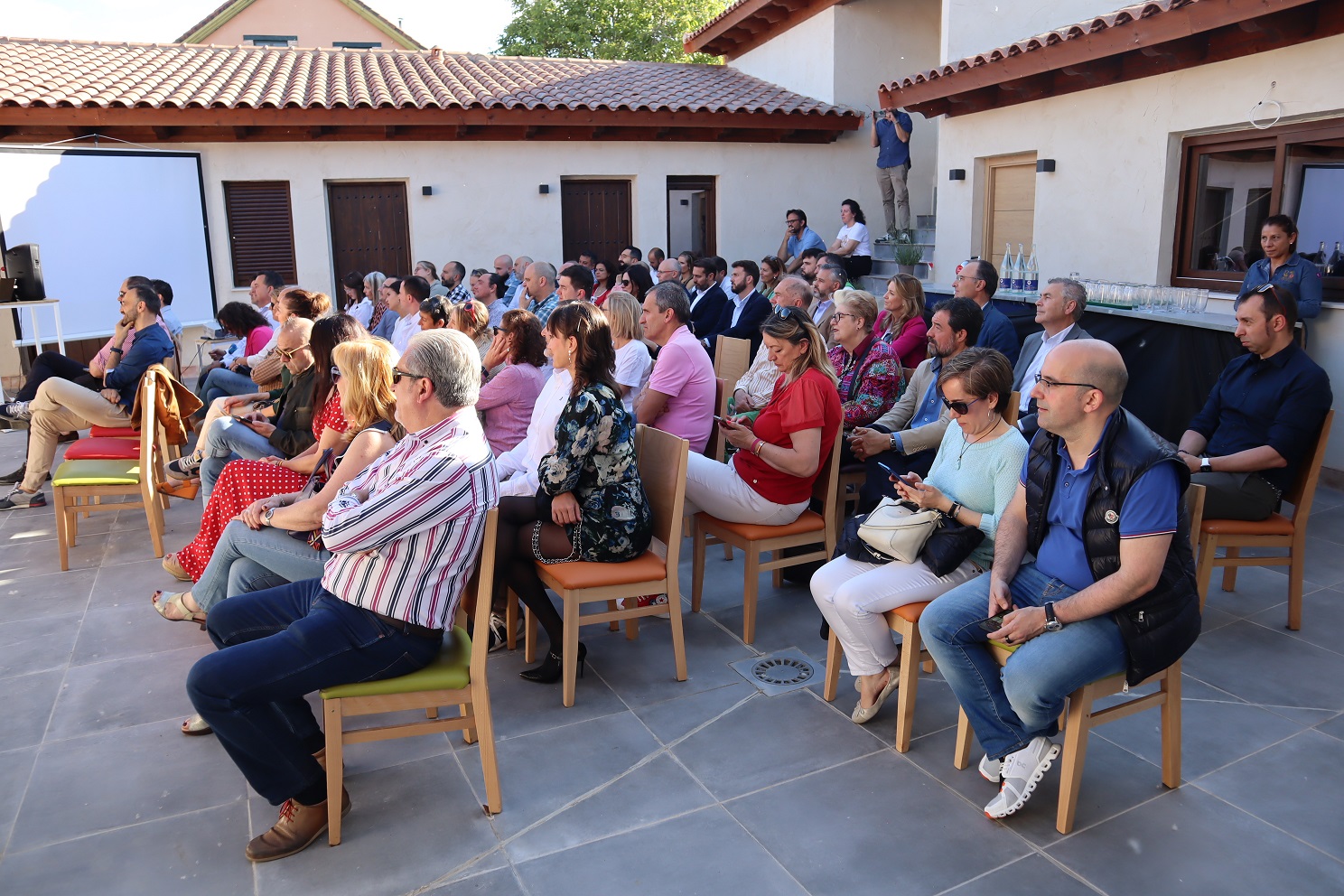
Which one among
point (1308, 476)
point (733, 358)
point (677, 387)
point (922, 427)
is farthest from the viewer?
point (733, 358)

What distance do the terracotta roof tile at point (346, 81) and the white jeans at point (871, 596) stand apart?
9329mm

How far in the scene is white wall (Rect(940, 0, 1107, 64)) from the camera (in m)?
8.70

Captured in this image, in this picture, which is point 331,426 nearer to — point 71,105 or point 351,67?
point 71,105

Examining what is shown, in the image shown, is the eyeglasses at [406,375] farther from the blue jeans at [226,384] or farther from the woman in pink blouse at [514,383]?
the blue jeans at [226,384]

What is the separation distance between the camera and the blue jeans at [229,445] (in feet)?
14.7

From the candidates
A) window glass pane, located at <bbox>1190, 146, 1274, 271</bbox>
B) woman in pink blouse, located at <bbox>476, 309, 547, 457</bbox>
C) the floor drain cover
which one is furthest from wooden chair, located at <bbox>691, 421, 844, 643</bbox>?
window glass pane, located at <bbox>1190, 146, 1274, 271</bbox>

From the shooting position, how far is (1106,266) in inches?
286

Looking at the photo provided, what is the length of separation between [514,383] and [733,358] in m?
1.90

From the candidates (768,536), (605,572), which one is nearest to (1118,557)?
(768,536)

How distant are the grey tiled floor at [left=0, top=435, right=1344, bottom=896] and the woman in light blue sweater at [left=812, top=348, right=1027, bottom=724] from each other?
0.85 feet

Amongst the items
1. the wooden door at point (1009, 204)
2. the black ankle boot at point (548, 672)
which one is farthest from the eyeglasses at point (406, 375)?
the wooden door at point (1009, 204)

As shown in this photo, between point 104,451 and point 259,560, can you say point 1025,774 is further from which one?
point 104,451

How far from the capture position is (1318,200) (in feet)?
19.0

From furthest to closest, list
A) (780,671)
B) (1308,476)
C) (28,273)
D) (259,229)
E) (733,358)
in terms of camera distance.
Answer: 1. (259,229)
2. (28,273)
3. (733,358)
4. (1308,476)
5. (780,671)
